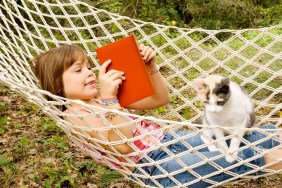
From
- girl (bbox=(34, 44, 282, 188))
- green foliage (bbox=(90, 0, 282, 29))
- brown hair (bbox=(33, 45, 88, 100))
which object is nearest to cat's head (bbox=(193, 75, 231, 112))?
girl (bbox=(34, 44, 282, 188))

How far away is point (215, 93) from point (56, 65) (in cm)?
59

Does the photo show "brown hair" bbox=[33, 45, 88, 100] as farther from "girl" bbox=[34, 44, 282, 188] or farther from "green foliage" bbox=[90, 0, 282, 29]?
"green foliage" bbox=[90, 0, 282, 29]

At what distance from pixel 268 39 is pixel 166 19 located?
1.51m

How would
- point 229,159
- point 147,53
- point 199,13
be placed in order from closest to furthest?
point 229,159
point 147,53
point 199,13

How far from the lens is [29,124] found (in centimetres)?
257

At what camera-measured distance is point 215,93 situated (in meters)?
1.58

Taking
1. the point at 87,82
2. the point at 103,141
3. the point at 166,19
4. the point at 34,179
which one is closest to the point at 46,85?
the point at 87,82

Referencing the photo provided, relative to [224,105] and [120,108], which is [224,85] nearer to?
[224,105]

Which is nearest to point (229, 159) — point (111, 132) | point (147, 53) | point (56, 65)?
point (111, 132)

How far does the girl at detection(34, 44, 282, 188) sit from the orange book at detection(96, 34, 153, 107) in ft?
0.08

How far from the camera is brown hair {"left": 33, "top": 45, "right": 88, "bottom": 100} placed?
166 centimetres

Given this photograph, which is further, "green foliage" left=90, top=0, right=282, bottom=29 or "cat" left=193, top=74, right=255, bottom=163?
"green foliage" left=90, top=0, right=282, bottom=29

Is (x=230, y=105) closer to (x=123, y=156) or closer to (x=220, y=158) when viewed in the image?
(x=220, y=158)

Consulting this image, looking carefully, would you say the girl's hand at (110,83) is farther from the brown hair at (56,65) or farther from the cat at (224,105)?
the cat at (224,105)
